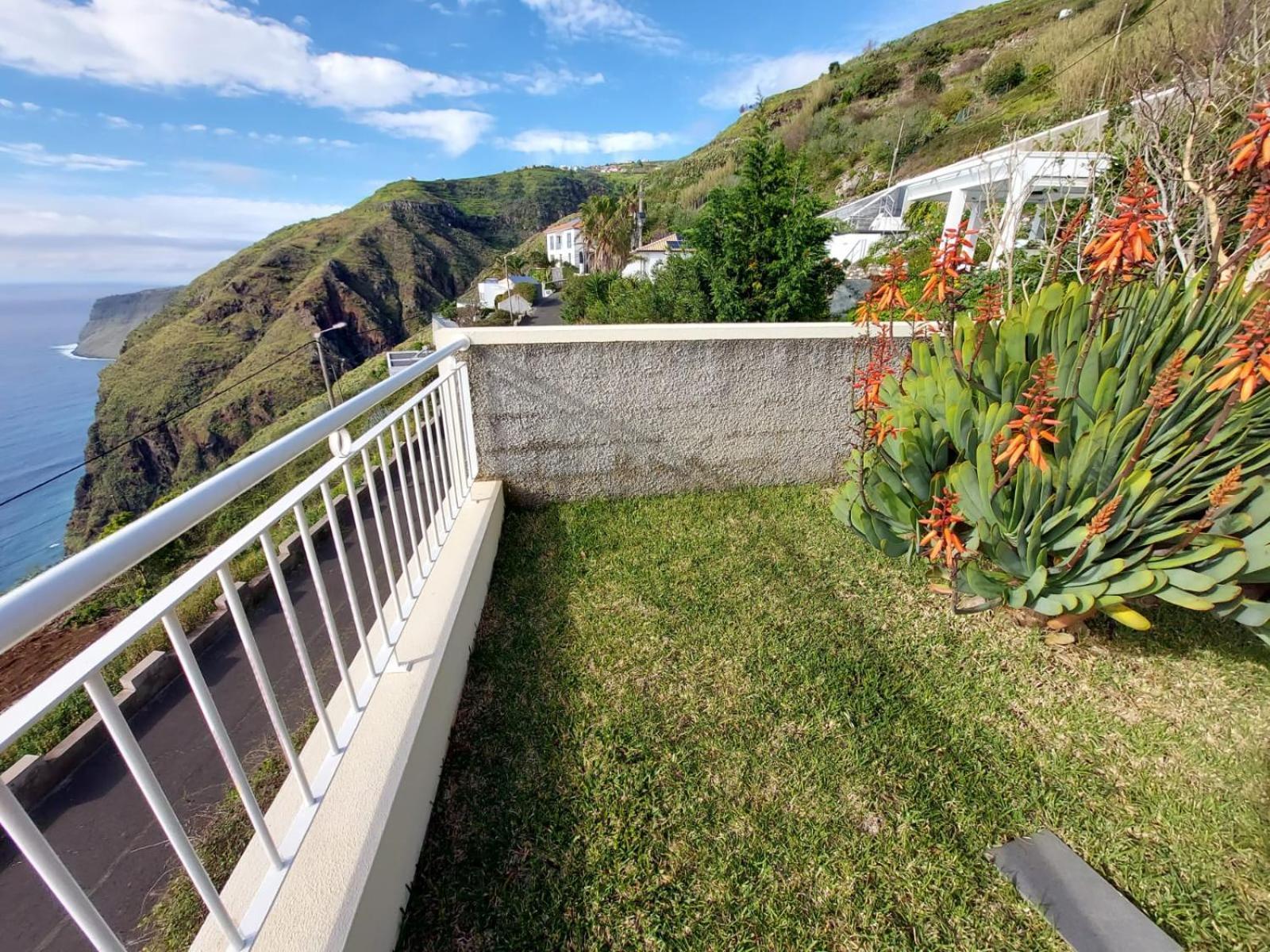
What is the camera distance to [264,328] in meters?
63.7

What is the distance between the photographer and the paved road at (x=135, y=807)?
2.02m

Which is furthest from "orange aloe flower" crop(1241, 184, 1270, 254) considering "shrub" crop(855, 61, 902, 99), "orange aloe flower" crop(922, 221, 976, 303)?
"shrub" crop(855, 61, 902, 99)

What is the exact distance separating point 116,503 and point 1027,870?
68999mm

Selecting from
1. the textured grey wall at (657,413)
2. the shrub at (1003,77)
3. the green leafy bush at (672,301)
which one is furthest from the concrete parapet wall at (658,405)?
the shrub at (1003,77)

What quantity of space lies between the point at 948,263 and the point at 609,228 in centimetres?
4121

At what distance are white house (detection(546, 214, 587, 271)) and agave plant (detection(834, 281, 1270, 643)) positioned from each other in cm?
5708

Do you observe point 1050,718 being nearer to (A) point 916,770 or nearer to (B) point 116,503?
(A) point 916,770

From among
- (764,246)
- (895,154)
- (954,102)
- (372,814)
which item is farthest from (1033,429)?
(954,102)

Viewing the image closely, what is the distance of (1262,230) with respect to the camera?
1.57m

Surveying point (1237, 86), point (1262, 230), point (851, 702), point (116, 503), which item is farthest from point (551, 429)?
point (116, 503)

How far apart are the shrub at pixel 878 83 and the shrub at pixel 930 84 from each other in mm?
2091

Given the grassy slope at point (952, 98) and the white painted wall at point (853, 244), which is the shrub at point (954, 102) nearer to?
the grassy slope at point (952, 98)

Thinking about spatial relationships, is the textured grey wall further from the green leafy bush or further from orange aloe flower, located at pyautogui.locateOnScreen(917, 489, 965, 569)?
the green leafy bush

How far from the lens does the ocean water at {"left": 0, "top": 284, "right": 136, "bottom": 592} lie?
47.1 m
